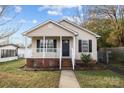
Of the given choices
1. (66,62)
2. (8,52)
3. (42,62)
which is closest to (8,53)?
(8,52)

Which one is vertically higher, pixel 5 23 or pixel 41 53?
pixel 5 23

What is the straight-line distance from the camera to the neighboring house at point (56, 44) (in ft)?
65.7

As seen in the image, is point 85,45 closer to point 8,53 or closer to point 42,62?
point 42,62

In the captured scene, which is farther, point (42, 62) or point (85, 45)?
point (85, 45)

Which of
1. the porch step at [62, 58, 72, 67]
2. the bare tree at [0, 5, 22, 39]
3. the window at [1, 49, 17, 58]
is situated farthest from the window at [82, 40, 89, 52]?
the window at [1, 49, 17, 58]

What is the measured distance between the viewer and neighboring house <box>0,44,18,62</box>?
97.2ft

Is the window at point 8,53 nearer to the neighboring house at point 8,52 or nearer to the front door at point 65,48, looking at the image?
the neighboring house at point 8,52

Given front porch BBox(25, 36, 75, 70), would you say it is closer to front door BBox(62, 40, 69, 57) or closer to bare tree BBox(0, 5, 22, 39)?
front door BBox(62, 40, 69, 57)

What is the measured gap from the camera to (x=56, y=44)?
22250 millimetres

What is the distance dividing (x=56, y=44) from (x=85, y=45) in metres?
2.54

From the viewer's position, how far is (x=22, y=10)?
2792 centimetres
